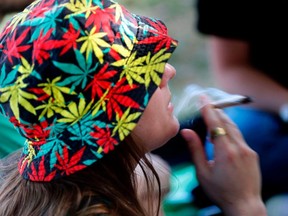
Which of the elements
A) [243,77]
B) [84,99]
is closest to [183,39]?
[243,77]

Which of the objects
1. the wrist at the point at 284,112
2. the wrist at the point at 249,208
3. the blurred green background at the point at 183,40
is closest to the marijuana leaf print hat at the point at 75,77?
the wrist at the point at 249,208

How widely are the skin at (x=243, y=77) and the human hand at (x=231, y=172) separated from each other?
308 mm

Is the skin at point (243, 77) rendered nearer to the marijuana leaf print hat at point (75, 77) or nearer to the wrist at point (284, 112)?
the wrist at point (284, 112)

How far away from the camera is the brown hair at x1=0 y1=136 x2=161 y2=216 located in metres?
1.68

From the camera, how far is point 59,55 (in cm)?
157

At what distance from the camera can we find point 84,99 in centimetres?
160

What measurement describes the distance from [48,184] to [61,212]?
3.7 inches

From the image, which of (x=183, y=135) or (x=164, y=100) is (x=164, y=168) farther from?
(x=164, y=100)

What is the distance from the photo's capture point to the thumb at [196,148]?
1.93m

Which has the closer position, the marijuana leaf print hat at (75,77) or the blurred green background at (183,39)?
the marijuana leaf print hat at (75,77)

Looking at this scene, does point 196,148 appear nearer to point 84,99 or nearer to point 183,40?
point 84,99

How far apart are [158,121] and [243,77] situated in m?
0.60

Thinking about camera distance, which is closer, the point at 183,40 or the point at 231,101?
the point at 231,101

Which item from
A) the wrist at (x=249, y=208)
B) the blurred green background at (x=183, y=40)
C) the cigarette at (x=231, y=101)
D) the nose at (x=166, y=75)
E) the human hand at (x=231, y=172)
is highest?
the nose at (x=166, y=75)
